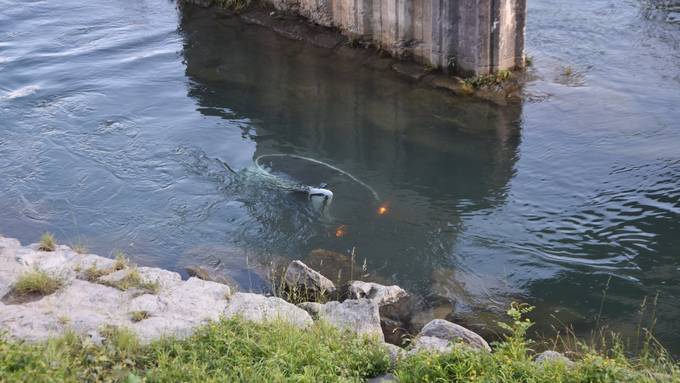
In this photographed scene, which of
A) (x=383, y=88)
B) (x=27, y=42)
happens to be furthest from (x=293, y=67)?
(x=27, y=42)

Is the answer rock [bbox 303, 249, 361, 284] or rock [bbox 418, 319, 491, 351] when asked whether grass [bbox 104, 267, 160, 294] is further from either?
rock [bbox 418, 319, 491, 351]

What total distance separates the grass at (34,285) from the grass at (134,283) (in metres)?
0.67

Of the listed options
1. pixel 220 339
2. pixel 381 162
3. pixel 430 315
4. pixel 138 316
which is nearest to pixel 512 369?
pixel 220 339

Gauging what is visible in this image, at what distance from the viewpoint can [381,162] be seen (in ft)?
47.8

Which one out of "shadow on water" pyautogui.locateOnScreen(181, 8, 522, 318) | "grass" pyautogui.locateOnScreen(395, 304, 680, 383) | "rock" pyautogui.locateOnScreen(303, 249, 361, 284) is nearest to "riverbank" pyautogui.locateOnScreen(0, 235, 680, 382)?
"grass" pyautogui.locateOnScreen(395, 304, 680, 383)

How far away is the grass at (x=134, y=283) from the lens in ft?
31.2

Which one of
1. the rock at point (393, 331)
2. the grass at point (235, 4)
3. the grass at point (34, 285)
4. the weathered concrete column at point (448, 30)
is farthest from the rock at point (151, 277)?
the grass at point (235, 4)

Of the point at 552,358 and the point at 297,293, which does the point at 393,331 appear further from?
the point at 552,358

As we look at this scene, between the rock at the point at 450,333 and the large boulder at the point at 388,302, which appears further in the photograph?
the large boulder at the point at 388,302

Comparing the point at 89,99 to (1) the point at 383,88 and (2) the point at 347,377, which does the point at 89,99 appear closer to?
(1) the point at 383,88

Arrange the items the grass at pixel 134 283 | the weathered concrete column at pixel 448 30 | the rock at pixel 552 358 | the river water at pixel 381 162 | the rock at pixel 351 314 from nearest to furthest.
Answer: the rock at pixel 552 358, the rock at pixel 351 314, the grass at pixel 134 283, the river water at pixel 381 162, the weathered concrete column at pixel 448 30

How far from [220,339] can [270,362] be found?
0.63 m

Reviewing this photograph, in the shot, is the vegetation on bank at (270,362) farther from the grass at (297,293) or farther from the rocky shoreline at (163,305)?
the grass at (297,293)

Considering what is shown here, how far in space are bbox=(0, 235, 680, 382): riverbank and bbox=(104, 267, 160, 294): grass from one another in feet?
0.04
